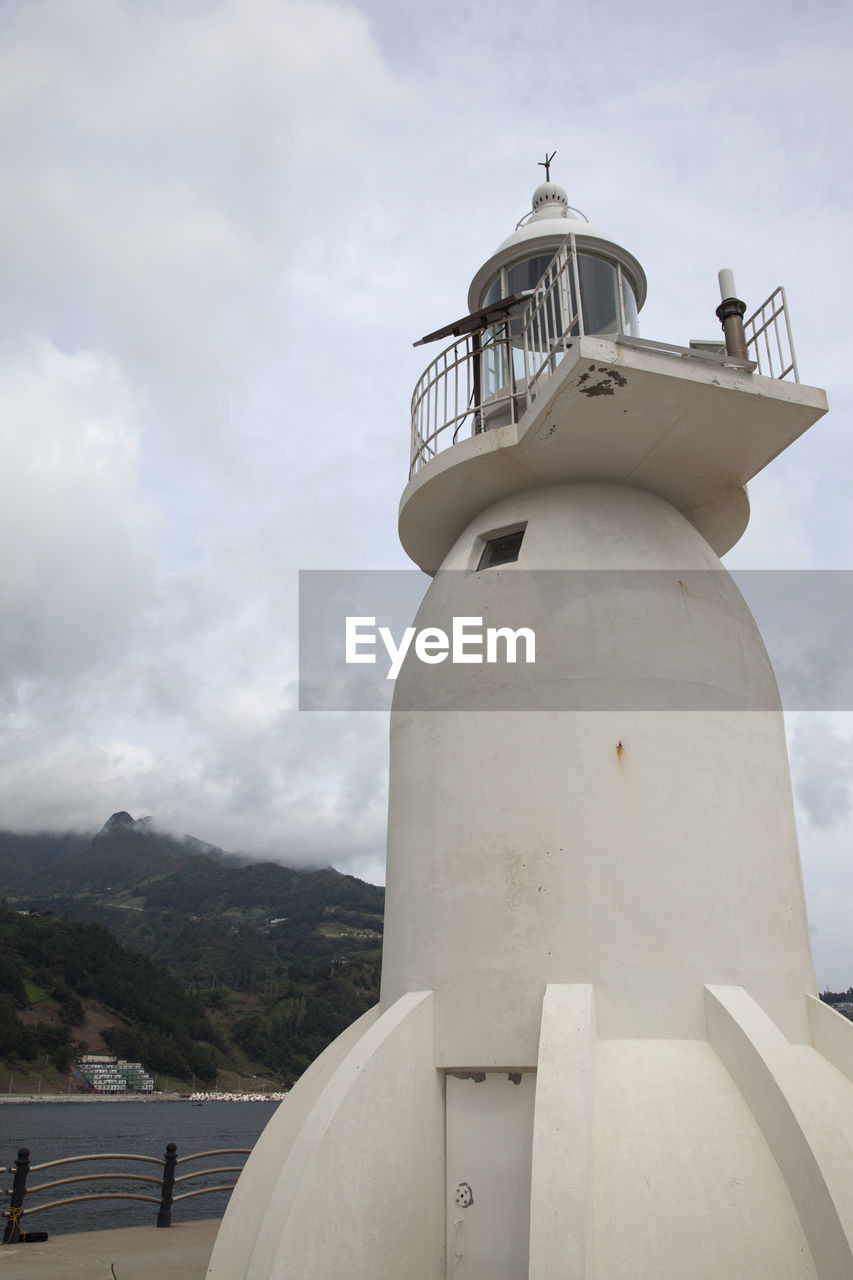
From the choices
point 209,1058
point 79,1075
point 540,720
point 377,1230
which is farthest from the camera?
point 209,1058

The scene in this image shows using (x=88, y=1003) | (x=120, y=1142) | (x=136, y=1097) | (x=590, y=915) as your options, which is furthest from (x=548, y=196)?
(x=88, y=1003)

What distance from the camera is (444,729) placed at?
7.10 meters

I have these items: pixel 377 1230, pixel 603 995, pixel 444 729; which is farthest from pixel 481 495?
pixel 377 1230

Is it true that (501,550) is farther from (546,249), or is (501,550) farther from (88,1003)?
(88,1003)

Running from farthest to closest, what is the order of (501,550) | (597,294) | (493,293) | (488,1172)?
(493,293), (597,294), (501,550), (488,1172)

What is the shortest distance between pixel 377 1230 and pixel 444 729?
3.33 metres

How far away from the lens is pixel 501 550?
8.12m

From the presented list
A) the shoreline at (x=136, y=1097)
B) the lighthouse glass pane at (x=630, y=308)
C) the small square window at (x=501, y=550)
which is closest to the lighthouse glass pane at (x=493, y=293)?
the lighthouse glass pane at (x=630, y=308)

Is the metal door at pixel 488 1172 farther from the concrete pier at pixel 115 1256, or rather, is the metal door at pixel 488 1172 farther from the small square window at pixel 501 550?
the small square window at pixel 501 550

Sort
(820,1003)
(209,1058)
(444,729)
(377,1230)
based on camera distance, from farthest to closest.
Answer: (209,1058) < (444,729) < (820,1003) < (377,1230)

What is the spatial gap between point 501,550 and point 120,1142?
93919 millimetres

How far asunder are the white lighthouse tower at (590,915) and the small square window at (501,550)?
0.03 m

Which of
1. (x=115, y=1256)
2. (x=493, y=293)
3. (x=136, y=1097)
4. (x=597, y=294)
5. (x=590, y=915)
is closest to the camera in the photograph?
(x=590, y=915)

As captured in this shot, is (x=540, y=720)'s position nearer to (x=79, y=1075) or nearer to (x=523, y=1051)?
(x=523, y=1051)
